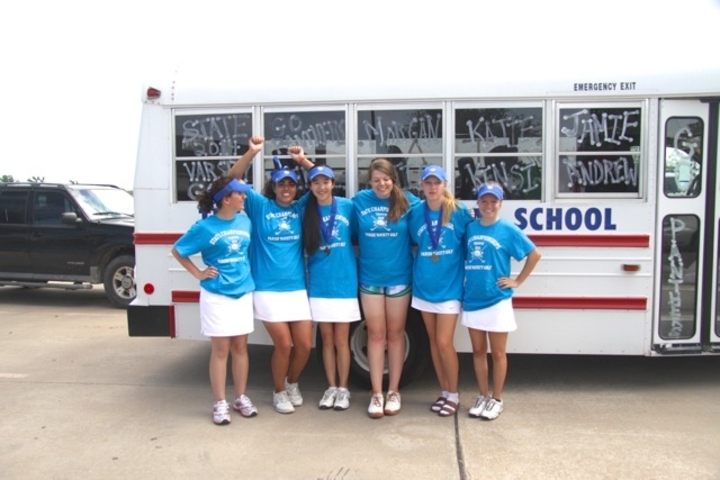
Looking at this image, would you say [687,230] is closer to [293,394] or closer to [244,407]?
[293,394]

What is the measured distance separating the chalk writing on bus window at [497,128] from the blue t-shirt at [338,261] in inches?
41.4

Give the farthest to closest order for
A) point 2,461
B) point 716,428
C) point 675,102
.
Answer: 1. point 675,102
2. point 716,428
3. point 2,461

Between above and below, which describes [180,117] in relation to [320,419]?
above

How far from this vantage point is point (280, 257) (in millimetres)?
4426

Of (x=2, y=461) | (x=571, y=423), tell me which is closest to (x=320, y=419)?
(x=571, y=423)

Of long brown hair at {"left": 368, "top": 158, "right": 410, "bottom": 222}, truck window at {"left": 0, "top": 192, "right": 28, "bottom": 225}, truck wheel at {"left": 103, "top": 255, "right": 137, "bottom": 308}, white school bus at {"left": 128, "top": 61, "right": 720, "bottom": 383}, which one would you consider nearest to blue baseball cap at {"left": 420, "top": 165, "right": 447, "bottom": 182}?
long brown hair at {"left": 368, "top": 158, "right": 410, "bottom": 222}

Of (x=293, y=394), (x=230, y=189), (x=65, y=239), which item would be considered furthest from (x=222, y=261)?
(x=65, y=239)

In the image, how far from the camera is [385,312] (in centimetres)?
448

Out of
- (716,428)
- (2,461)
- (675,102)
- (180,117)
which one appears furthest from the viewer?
(180,117)

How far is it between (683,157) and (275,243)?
309 centimetres

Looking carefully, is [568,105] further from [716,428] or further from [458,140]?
[716,428]

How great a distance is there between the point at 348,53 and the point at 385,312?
204 cm

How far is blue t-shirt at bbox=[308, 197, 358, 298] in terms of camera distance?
4.41 meters

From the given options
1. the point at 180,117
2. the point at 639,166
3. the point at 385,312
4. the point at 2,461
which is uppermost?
the point at 180,117
